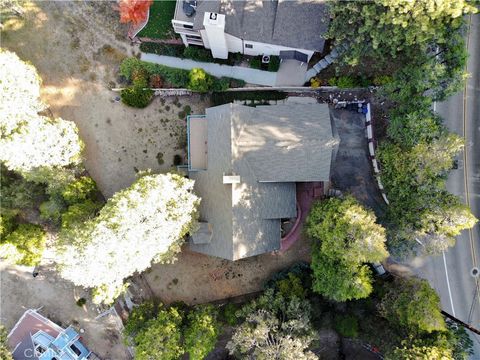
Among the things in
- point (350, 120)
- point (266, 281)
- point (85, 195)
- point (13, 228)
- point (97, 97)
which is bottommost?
point (266, 281)

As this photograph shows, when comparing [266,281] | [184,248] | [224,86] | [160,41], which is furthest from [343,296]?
[160,41]

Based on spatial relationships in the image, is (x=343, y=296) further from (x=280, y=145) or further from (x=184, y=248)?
(x=184, y=248)

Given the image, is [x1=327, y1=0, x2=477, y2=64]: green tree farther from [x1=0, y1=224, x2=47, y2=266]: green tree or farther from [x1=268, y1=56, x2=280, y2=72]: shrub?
[x1=0, y1=224, x2=47, y2=266]: green tree

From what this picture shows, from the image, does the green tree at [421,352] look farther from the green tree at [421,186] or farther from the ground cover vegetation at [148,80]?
the ground cover vegetation at [148,80]

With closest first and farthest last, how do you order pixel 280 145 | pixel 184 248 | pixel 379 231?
pixel 379 231 < pixel 280 145 < pixel 184 248

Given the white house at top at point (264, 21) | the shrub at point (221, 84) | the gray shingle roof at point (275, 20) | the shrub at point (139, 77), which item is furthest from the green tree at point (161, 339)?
the gray shingle roof at point (275, 20)

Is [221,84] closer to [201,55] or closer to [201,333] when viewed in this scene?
[201,55]
